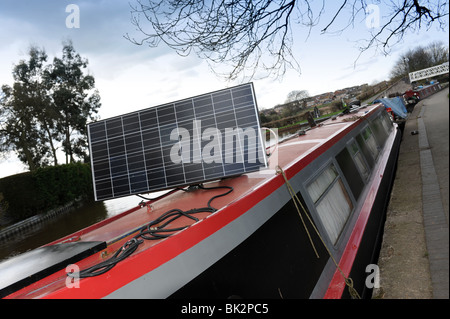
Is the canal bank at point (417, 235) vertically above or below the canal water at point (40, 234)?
above

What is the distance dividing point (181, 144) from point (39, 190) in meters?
18.2

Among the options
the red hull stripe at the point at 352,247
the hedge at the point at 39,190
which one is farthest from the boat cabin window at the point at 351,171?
the hedge at the point at 39,190

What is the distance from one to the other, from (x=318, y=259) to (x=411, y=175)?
529cm

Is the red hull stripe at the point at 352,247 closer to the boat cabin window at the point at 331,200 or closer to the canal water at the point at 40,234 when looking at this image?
the boat cabin window at the point at 331,200

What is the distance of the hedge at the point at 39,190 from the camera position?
1612 cm

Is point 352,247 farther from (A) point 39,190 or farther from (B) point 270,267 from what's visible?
(A) point 39,190

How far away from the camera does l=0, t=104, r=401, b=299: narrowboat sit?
154 centimetres

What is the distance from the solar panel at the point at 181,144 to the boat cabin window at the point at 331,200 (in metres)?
0.78

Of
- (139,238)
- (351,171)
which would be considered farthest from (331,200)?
(139,238)

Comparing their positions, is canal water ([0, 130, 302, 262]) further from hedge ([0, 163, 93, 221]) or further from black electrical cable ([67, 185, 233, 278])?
black electrical cable ([67, 185, 233, 278])

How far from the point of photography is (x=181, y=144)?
117 inches

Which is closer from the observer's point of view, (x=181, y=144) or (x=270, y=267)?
(x=270, y=267)

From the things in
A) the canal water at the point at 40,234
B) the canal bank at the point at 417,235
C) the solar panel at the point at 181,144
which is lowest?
the canal water at the point at 40,234

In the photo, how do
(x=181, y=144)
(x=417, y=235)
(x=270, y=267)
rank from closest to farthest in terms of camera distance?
(x=270, y=267), (x=181, y=144), (x=417, y=235)
